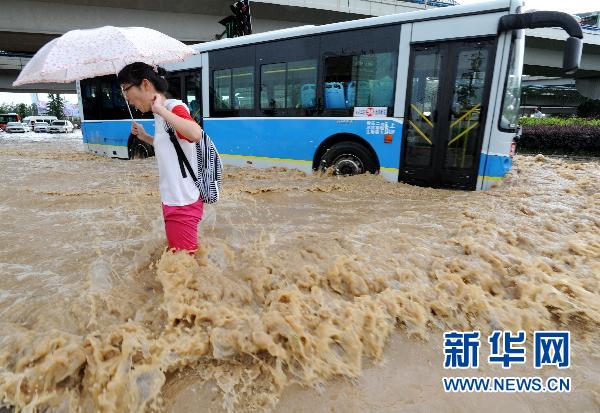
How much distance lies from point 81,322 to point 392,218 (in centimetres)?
395

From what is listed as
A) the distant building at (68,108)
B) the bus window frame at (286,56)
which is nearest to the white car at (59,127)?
the bus window frame at (286,56)

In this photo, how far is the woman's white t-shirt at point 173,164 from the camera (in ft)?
9.30

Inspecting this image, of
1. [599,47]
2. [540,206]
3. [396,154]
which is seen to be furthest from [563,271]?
[599,47]

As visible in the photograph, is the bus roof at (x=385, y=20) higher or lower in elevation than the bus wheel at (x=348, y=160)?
higher

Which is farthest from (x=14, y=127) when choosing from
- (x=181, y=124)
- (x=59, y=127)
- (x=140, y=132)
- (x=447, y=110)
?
(x=181, y=124)

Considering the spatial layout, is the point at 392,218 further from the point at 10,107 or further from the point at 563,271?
the point at 10,107

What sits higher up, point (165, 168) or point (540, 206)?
point (165, 168)

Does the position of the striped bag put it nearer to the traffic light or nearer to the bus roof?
the bus roof

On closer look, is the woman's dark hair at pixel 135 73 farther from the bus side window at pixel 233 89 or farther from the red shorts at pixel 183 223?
the bus side window at pixel 233 89

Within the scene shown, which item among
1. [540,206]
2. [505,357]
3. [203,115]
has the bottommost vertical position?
[505,357]

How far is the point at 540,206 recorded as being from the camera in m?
5.81

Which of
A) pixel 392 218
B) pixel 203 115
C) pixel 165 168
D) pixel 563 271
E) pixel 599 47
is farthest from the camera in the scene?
pixel 599 47

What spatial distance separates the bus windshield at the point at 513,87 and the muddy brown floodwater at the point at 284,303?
5.16 ft

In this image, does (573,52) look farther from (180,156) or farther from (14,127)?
(14,127)
